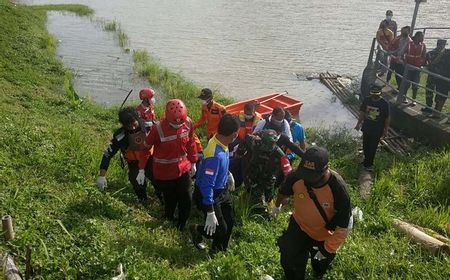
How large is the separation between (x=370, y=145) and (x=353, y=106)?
5605 mm

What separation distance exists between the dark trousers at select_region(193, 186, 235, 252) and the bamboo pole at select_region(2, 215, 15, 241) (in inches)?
79.3

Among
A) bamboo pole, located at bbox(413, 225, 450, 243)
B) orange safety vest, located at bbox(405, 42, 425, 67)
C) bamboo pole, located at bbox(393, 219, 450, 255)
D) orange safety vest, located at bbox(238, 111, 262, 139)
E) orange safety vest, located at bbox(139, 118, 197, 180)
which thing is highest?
orange safety vest, located at bbox(405, 42, 425, 67)

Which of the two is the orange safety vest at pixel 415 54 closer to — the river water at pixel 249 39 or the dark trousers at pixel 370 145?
the river water at pixel 249 39

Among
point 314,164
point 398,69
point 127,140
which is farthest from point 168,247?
point 398,69

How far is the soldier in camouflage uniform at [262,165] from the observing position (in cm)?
625

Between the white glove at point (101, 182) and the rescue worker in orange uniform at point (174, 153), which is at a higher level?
the rescue worker in orange uniform at point (174, 153)

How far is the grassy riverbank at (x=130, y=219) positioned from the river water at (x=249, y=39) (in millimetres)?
5311

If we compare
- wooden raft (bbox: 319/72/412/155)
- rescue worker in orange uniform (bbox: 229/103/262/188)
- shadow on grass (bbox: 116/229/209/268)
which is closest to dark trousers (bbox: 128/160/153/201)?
shadow on grass (bbox: 116/229/209/268)

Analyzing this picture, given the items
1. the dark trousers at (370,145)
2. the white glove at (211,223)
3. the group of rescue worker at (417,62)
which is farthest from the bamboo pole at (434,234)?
the group of rescue worker at (417,62)

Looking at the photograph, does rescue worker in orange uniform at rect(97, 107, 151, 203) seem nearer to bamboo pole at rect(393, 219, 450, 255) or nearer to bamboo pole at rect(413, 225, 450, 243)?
bamboo pole at rect(393, 219, 450, 255)

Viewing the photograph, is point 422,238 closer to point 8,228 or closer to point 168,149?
point 168,149

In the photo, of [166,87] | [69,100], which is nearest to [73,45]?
[166,87]

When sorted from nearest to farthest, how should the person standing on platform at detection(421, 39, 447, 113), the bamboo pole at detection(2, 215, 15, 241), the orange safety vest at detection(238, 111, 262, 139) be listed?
the bamboo pole at detection(2, 215, 15, 241)
the orange safety vest at detection(238, 111, 262, 139)
the person standing on platform at detection(421, 39, 447, 113)

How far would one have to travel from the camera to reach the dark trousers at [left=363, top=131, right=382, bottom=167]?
328 inches
